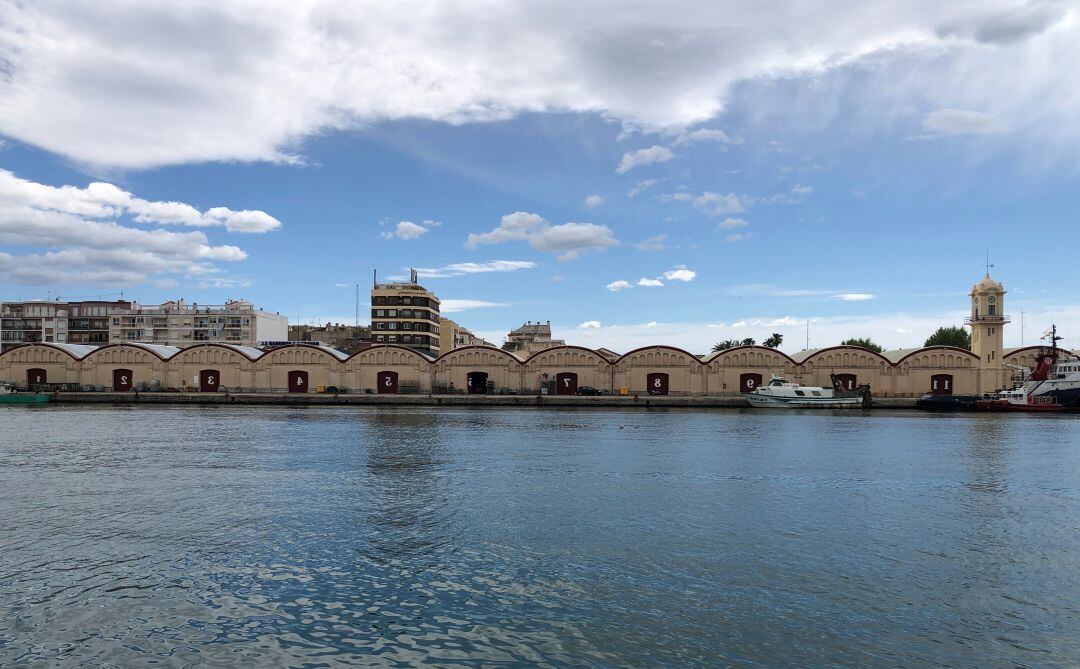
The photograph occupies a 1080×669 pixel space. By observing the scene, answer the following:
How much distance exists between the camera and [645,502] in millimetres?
23250

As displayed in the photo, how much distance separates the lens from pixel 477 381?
8256 cm

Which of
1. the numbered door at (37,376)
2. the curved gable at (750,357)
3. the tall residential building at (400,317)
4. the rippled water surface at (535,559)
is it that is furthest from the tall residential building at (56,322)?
the rippled water surface at (535,559)

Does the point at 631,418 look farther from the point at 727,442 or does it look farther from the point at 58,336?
the point at 58,336

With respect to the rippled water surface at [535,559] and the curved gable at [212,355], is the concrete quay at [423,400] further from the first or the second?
the rippled water surface at [535,559]

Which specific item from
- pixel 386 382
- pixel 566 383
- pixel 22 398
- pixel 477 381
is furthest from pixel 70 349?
pixel 566 383

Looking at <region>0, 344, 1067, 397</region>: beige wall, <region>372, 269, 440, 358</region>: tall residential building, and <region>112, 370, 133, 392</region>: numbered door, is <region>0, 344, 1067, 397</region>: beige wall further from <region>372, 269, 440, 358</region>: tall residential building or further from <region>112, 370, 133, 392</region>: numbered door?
<region>372, 269, 440, 358</region>: tall residential building

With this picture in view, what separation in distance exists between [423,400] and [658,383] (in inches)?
1011

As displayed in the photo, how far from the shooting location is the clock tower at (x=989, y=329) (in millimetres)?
77125

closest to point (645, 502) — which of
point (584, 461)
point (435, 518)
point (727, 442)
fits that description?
point (435, 518)

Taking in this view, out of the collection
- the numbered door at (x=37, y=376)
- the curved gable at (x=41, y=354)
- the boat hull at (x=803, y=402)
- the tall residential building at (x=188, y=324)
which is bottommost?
the boat hull at (x=803, y=402)

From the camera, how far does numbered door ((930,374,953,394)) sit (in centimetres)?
7881

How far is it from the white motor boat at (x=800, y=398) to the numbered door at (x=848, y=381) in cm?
309

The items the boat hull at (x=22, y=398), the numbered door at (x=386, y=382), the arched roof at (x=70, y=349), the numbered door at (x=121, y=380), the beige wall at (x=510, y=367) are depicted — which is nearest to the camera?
the boat hull at (x=22, y=398)

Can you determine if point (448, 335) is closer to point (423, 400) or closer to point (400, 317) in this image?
point (400, 317)
